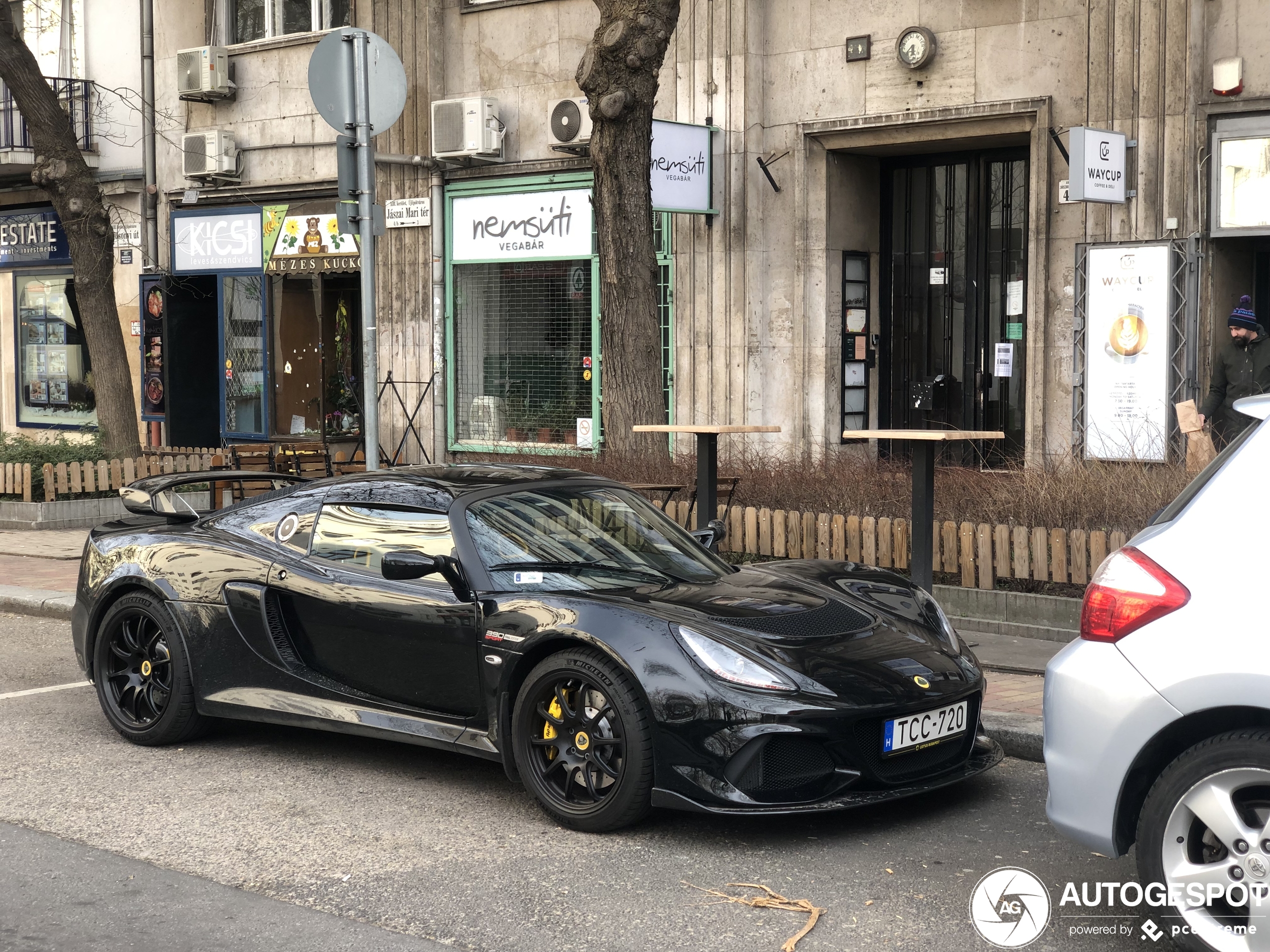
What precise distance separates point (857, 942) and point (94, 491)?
12.6 m

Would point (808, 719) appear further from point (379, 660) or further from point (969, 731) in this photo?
point (379, 660)

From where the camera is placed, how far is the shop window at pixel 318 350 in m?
20.0

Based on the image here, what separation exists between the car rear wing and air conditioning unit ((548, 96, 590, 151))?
950 cm

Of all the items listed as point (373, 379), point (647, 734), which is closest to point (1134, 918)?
point (647, 734)

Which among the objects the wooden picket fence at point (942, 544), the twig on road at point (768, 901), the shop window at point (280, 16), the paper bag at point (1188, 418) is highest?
the shop window at point (280, 16)

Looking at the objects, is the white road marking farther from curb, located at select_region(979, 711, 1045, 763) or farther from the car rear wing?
curb, located at select_region(979, 711, 1045, 763)

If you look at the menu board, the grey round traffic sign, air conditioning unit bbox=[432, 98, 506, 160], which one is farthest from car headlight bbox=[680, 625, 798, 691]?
the menu board

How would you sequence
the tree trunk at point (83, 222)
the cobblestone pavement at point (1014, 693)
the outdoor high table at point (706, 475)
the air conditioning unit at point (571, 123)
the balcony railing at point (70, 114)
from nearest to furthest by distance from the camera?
the cobblestone pavement at point (1014, 693) < the outdoor high table at point (706, 475) < the tree trunk at point (83, 222) < the air conditioning unit at point (571, 123) < the balcony railing at point (70, 114)

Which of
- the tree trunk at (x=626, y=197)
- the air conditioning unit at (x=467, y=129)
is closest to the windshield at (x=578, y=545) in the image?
the tree trunk at (x=626, y=197)

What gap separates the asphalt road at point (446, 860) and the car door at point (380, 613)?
44cm

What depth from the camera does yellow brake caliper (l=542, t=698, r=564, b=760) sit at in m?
5.25

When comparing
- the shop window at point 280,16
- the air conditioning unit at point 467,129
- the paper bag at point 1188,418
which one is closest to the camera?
the paper bag at point 1188,418

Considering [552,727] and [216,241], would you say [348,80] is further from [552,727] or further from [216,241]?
[216,241]

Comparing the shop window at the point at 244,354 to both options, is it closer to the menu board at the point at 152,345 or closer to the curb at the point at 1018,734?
the menu board at the point at 152,345
